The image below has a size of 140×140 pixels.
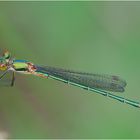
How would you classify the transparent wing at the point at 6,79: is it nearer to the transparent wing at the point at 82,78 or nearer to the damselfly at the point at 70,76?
the damselfly at the point at 70,76

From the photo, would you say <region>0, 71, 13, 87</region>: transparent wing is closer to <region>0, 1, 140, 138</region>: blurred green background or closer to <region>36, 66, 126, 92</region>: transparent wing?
<region>0, 1, 140, 138</region>: blurred green background

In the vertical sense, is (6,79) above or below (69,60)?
below

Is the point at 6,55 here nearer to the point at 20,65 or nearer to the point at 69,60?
the point at 20,65

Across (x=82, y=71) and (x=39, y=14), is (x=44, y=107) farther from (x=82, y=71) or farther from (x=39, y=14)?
(x=39, y=14)

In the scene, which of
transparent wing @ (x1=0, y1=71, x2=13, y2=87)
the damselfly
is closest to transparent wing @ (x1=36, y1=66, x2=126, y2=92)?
the damselfly

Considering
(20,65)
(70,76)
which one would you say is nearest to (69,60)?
(70,76)

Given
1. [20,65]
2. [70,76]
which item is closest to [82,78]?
[70,76]

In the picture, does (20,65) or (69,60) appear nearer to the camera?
(20,65)
